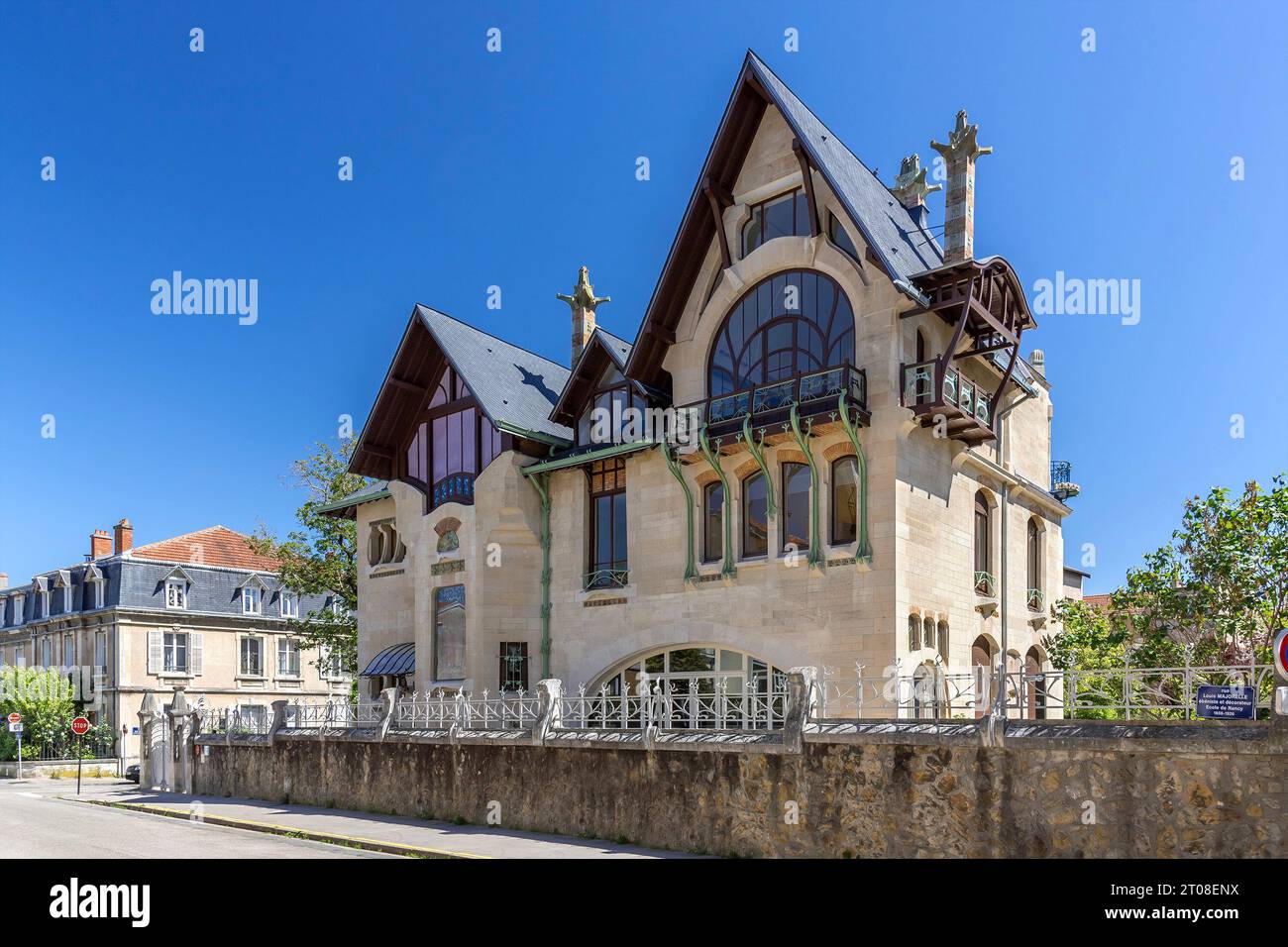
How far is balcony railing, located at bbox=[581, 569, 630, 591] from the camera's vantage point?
86.5 ft

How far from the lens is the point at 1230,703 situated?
1313cm

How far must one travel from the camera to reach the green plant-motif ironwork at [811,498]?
22.2 m

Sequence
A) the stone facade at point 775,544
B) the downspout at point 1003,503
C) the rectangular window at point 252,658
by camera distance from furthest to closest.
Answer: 1. the rectangular window at point 252,658
2. the downspout at point 1003,503
3. the stone facade at point 775,544

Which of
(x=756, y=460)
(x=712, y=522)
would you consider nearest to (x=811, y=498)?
(x=756, y=460)

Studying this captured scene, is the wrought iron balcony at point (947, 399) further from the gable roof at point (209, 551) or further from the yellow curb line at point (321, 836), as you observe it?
the gable roof at point (209, 551)

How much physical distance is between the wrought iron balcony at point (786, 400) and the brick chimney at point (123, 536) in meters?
40.5

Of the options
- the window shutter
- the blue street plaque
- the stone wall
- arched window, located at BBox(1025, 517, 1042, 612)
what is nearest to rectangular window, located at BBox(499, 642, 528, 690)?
the stone wall

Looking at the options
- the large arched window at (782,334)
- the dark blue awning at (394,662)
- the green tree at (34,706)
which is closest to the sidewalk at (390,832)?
the dark blue awning at (394,662)

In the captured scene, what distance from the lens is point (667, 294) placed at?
2556cm

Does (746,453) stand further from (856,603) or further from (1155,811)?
(1155,811)

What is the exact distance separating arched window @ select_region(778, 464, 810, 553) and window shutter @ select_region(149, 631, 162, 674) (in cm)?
3888

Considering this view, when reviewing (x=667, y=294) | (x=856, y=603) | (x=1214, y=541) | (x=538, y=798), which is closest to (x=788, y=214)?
(x=667, y=294)

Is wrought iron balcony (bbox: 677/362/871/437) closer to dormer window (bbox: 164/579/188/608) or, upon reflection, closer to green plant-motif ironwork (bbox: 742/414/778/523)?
green plant-motif ironwork (bbox: 742/414/778/523)

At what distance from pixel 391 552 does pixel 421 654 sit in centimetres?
479
